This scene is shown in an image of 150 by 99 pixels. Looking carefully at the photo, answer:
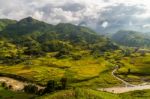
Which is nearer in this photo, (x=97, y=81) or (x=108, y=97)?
(x=108, y=97)

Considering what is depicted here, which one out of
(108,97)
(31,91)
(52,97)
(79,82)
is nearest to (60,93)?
(52,97)

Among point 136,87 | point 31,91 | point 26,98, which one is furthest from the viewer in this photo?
A: point 136,87

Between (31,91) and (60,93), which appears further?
(31,91)

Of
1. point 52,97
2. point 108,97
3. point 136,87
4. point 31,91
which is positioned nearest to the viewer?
point 52,97

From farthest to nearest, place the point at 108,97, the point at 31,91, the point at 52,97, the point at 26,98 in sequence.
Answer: the point at 31,91
the point at 26,98
the point at 108,97
the point at 52,97

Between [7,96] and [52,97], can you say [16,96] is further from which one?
[52,97]

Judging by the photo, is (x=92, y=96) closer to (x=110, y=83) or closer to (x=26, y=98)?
(x=26, y=98)

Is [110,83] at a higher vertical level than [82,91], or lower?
lower

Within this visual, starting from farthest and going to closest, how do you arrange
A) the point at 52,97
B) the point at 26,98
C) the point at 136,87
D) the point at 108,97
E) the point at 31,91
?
the point at 136,87 < the point at 31,91 < the point at 26,98 < the point at 108,97 < the point at 52,97

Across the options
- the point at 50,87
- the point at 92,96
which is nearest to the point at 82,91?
the point at 92,96
